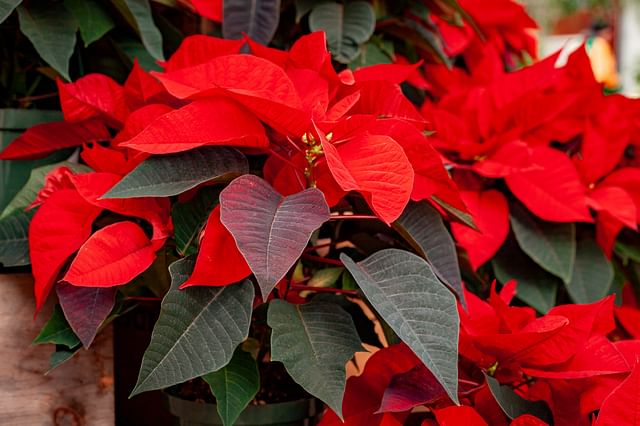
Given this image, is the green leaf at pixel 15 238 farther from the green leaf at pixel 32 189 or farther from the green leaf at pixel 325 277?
the green leaf at pixel 325 277

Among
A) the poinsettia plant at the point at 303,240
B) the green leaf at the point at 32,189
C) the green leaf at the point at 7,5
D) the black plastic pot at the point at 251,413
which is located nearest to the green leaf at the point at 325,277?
the poinsettia plant at the point at 303,240

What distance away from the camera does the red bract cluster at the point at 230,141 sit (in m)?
0.52

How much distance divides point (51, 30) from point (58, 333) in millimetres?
295

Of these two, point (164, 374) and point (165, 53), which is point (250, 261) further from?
point (165, 53)

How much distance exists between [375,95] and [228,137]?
0.49 ft

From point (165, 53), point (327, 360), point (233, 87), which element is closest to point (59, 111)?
point (165, 53)

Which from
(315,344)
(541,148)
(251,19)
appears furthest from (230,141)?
(541,148)

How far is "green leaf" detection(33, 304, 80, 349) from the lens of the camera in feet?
1.86

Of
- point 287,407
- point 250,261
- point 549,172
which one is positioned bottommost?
point 287,407

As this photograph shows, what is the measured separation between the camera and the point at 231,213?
0.48 metres

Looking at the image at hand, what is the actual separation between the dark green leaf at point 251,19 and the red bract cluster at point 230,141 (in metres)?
0.15

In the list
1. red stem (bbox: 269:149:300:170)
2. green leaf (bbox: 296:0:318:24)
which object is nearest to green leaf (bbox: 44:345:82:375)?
red stem (bbox: 269:149:300:170)

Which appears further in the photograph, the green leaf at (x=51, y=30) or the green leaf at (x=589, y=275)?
the green leaf at (x=589, y=275)

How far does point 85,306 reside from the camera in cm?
56
